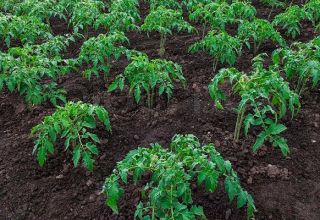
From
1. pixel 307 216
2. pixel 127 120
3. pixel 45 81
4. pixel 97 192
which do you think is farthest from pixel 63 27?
pixel 307 216

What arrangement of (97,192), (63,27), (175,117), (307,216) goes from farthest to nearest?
(63,27), (175,117), (97,192), (307,216)

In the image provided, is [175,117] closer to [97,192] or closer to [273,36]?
[97,192]

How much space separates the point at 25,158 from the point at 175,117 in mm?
1447

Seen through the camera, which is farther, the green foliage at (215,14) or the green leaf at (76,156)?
the green foliage at (215,14)

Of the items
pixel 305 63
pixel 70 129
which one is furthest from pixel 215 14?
pixel 70 129

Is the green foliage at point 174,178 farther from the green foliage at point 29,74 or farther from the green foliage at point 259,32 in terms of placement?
the green foliage at point 259,32

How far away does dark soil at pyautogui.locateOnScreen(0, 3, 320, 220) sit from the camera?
11.1 ft

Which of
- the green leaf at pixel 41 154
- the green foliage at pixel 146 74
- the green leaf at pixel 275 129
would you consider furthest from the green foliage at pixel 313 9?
the green leaf at pixel 41 154

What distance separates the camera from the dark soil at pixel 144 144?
339 centimetres

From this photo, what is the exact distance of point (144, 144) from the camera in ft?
13.2

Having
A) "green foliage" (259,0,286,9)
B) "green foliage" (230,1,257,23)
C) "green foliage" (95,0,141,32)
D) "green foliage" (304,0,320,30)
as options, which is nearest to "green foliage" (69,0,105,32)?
"green foliage" (95,0,141,32)

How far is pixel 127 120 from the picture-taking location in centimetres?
434

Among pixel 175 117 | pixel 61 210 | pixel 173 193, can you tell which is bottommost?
pixel 61 210

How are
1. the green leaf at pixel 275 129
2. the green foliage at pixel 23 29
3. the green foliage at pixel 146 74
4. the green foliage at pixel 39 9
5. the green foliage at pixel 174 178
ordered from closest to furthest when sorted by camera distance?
the green foliage at pixel 174 178
the green leaf at pixel 275 129
the green foliage at pixel 146 74
the green foliage at pixel 23 29
the green foliage at pixel 39 9
